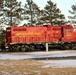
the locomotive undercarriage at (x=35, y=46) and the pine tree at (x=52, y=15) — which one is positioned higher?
the pine tree at (x=52, y=15)

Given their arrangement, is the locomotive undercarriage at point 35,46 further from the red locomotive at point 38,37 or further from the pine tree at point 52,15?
the pine tree at point 52,15

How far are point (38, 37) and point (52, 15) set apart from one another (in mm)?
26343

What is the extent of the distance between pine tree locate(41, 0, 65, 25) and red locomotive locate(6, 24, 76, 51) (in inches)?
892

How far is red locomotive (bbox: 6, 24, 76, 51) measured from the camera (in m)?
41.6

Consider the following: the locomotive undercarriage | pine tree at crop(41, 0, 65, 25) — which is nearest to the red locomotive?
the locomotive undercarriage

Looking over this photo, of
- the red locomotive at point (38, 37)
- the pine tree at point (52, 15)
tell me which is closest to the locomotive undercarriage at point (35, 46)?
the red locomotive at point (38, 37)

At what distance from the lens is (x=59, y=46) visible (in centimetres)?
4284

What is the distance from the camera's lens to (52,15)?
6869cm

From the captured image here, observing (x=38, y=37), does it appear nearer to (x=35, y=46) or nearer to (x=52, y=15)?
(x=35, y=46)

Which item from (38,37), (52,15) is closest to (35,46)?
(38,37)

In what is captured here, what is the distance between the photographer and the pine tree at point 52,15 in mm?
67062

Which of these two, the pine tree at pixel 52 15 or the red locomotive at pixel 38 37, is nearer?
the red locomotive at pixel 38 37

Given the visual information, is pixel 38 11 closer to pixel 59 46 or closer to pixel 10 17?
pixel 10 17

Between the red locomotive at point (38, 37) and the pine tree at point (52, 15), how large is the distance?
74.3 ft
